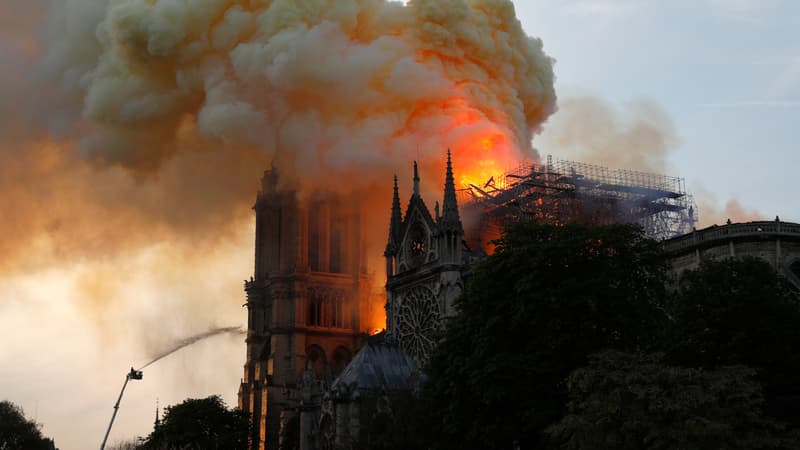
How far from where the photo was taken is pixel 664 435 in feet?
114

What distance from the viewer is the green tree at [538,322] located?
4609 cm

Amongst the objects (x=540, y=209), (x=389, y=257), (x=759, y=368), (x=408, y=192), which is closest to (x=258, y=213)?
(x=408, y=192)

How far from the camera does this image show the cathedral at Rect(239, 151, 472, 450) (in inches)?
2852

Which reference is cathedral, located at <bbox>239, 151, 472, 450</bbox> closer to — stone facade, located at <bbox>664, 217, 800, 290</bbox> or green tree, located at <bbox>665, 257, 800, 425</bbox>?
stone facade, located at <bbox>664, 217, 800, 290</bbox>

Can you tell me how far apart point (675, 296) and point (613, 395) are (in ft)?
34.5

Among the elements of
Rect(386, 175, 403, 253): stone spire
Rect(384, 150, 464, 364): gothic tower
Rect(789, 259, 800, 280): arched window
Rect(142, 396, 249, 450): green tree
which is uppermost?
Rect(386, 175, 403, 253): stone spire

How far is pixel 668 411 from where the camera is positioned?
35.3 meters

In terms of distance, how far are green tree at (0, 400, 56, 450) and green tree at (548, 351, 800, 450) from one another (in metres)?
78.1

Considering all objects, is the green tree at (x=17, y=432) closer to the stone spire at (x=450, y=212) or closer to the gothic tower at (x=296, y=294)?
the gothic tower at (x=296, y=294)

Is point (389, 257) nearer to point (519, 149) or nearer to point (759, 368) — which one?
point (519, 149)

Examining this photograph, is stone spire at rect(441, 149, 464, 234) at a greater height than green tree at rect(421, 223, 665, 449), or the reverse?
stone spire at rect(441, 149, 464, 234)

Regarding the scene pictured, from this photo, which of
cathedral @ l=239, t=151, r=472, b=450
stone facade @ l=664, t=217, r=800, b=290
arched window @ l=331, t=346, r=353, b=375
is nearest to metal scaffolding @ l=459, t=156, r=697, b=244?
cathedral @ l=239, t=151, r=472, b=450

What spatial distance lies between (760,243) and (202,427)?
5123cm

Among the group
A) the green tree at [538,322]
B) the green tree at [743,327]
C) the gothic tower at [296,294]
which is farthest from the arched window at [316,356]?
the green tree at [743,327]
